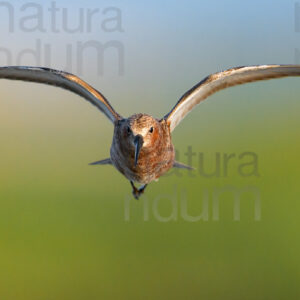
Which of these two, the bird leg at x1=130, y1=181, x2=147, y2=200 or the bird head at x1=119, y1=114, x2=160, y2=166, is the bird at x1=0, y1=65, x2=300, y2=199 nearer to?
the bird head at x1=119, y1=114, x2=160, y2=166

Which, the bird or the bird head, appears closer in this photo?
the bird head

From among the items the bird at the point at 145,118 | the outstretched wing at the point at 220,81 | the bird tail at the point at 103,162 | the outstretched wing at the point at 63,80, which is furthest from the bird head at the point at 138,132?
the bird tail at the point at 103,162

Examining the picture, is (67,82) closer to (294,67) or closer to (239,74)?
(239,74)

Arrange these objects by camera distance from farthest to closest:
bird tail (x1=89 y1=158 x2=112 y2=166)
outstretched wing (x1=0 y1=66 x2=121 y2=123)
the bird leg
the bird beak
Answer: the bird leg → bird tail (x1=89 y1=158 x2=112 y2=166) → outstretched wing (x1=0 y1=66 x2=121 y2=123) → the bird beak

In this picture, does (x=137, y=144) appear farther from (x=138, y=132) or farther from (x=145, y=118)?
(x=145, y=118)

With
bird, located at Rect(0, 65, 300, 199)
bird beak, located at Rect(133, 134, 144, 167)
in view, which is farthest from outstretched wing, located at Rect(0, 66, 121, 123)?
bird beak, located at Rect(133, 134, 144, 167)

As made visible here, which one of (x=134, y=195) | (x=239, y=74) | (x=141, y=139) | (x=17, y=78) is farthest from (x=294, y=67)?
(x=17, y=78)

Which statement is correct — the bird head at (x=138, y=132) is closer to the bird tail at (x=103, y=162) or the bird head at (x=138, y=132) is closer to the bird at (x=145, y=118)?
the bird at (x=145, y=118)

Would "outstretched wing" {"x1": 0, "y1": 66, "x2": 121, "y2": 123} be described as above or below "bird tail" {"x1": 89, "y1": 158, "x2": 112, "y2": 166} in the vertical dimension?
above
